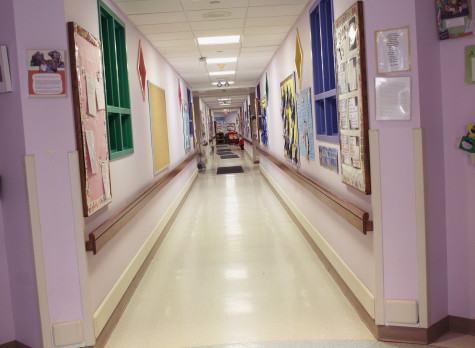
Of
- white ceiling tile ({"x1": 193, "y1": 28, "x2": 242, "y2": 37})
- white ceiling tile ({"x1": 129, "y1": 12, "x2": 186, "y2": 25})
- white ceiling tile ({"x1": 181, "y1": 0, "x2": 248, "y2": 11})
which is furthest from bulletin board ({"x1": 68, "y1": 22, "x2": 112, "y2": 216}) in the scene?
white ceiling tile ({"x1": 193, "y1": 28, "x2": 242, "y2": 37})

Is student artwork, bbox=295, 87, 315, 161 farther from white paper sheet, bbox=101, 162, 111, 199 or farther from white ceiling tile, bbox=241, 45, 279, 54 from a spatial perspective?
white paper sheet, bbox=101, 162, 111, 199

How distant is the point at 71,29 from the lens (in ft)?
9.53

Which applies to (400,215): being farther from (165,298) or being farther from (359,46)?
(165,298)

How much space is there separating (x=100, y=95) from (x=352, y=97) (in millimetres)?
1934

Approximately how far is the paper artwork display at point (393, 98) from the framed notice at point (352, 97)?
0.13 meters

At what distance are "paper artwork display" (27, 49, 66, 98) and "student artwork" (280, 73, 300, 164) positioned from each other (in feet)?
12.9

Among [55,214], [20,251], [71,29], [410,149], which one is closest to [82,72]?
[71,29]

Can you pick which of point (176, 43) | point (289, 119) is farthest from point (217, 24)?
point (289, 119)

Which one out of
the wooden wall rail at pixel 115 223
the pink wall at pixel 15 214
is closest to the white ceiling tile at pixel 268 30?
the wooden wall rail at pixel 115 223

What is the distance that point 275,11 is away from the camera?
5.28 metres

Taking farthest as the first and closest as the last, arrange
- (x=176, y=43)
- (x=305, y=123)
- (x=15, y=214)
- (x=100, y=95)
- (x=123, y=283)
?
(x=176, y=43), (x=305, y=123), (x=123, y=283), (x=100, y=95), (x=15, y=214)

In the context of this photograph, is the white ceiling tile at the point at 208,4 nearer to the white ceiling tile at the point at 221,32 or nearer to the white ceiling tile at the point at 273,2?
the white ceiling tile at the point at 273,2

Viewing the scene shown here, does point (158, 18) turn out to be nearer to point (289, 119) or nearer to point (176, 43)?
point (176, 43)

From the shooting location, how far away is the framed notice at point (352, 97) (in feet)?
9.97
